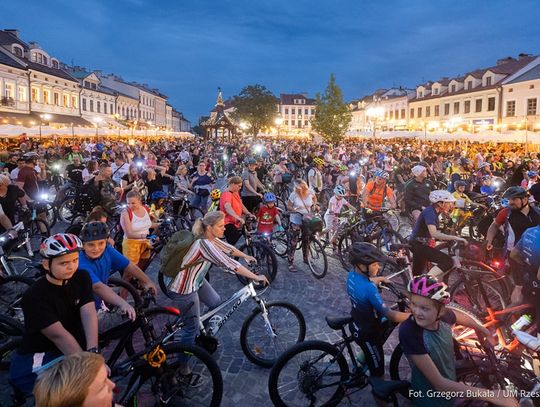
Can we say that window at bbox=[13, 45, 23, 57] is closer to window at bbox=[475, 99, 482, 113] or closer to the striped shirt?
the striped shirt

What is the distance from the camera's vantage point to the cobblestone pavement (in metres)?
4.04

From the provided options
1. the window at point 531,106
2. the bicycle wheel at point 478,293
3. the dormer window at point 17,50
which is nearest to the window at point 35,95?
the dormer window at point 17,50

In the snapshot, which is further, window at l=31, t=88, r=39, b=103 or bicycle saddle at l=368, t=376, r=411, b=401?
window at l=31, t=88, r=39, b=103

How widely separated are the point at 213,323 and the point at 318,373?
4.42 ft

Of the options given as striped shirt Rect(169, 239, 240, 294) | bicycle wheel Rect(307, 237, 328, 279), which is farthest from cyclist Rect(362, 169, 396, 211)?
striped shirt Rect(169, 239, 240, 294)

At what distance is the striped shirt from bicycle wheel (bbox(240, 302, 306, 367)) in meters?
0.71

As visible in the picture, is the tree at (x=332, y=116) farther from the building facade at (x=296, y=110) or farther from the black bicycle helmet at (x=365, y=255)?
the building facade at (x=296, y=110)

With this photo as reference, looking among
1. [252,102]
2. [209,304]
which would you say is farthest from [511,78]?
[209,304]

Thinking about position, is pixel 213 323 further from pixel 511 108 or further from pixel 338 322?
pixel 511 108

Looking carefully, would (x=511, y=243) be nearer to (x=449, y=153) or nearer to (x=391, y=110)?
(x=449, y=153)

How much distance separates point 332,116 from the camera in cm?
5112

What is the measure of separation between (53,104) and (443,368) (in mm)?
48737

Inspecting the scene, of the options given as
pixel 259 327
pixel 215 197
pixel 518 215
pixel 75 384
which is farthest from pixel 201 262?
pixel 215 197

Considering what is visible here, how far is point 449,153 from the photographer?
23609mm
